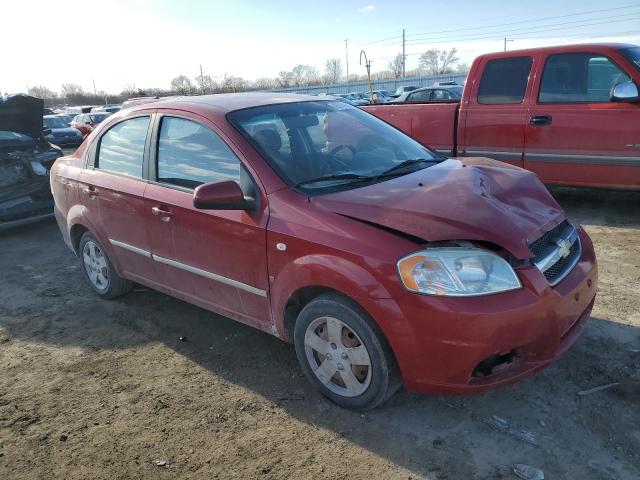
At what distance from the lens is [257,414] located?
9.75 feet

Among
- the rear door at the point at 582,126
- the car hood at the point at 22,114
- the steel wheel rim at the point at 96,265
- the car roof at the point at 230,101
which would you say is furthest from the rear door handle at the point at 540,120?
the car hood at the point at 22,114

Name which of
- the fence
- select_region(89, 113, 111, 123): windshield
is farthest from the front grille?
the fence

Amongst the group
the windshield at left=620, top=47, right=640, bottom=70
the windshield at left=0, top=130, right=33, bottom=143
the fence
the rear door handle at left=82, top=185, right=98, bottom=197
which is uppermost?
the fence

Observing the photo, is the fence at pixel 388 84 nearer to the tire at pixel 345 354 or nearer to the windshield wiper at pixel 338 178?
the windshield wiper at pixel 338 178

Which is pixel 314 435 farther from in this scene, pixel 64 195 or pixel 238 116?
pixel 64 195

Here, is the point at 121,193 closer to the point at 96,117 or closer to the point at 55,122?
the point at 55,122

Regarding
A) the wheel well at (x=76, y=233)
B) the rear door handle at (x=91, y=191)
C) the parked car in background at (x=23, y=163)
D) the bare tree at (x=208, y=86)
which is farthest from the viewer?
the bare tree at (x=208, y=86)

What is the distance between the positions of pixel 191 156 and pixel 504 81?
466 centimetres

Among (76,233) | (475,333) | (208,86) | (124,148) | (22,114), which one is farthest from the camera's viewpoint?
(208,86)

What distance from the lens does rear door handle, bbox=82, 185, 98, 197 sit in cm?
432

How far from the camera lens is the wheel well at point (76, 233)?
4.73 meters

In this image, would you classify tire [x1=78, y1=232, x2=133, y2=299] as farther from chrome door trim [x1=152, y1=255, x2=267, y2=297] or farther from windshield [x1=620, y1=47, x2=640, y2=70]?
windshield [x1=620, y1=47, x2=640, y2=70]

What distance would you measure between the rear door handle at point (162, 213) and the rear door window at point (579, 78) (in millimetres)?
4840

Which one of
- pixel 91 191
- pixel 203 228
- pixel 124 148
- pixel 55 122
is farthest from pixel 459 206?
pixel 55 122
